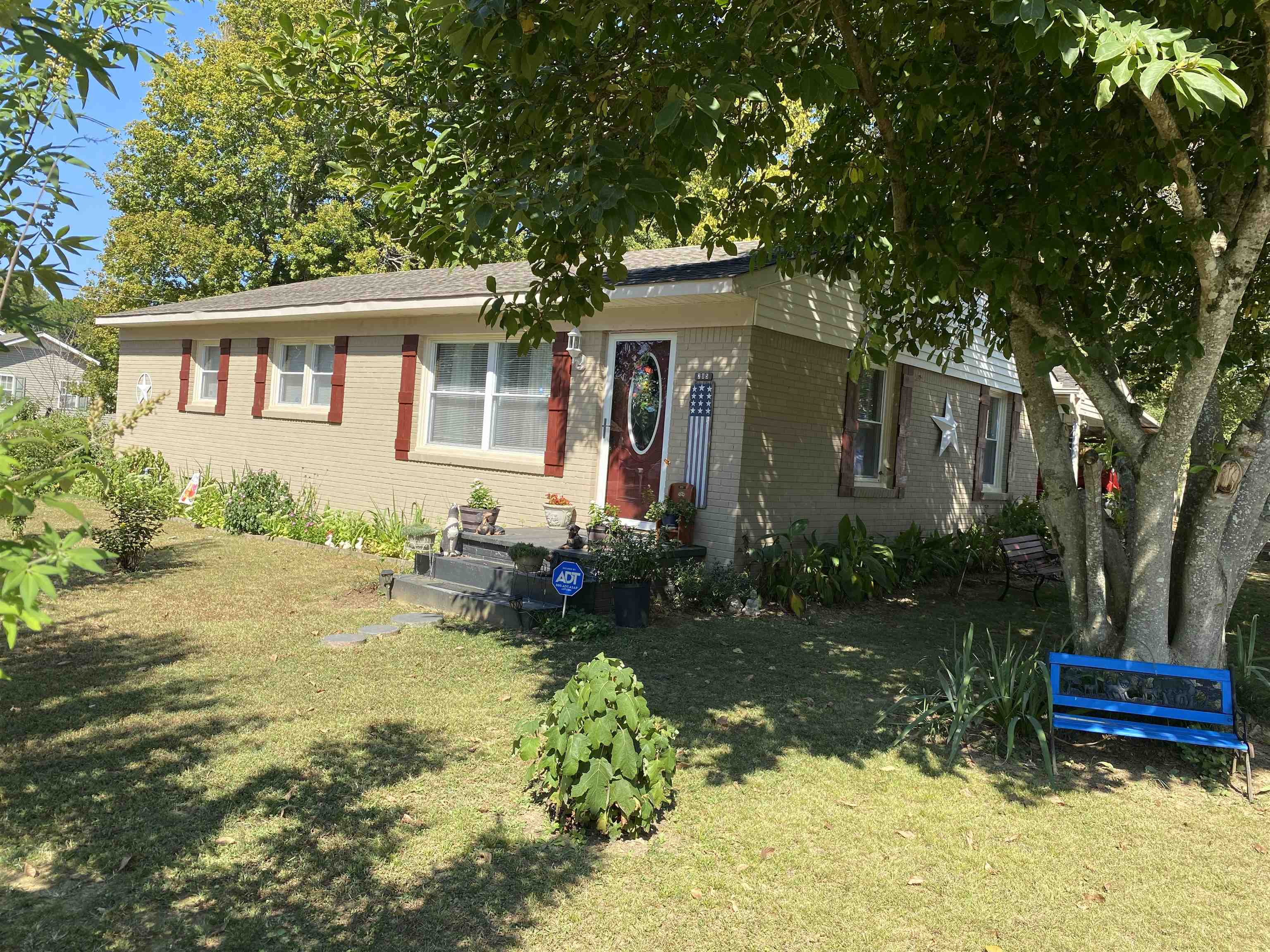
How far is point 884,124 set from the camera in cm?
645

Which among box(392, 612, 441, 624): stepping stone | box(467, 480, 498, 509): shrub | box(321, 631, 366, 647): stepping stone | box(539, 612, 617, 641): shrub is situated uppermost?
box(467, 480, 498, 509): shrub

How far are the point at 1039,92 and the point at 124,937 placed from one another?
763 cm

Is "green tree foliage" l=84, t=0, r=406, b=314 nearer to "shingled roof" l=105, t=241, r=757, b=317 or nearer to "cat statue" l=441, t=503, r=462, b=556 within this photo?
"shingled roof" l=105, t=241, r=757, b=317

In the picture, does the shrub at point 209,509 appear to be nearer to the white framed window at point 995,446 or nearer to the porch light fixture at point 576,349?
the porch light fixture at point 576,349

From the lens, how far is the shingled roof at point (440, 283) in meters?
10.0

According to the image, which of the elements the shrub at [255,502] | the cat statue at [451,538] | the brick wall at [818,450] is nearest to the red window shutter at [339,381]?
the shrub at [255,502]

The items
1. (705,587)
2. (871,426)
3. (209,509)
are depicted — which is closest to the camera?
(705,587)

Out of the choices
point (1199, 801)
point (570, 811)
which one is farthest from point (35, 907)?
point (1199, 801)

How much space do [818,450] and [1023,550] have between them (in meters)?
3.15

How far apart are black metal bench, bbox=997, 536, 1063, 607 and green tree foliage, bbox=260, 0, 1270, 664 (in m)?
4.68

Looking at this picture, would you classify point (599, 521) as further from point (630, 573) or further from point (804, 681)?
point (804, 681)

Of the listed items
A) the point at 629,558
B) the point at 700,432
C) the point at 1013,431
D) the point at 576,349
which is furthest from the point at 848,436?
the point at 1013,431

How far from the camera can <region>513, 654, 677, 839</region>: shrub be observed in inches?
159

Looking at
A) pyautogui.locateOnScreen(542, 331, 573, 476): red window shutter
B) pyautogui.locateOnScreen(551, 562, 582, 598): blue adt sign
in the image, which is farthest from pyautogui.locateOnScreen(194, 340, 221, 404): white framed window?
pyautogui.locateOnScreen(551, 562, 582, 598): blue adt sign
